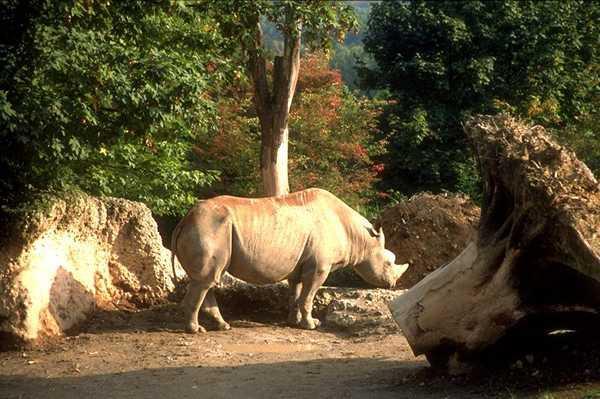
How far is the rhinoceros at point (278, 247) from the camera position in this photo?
12.2 metres

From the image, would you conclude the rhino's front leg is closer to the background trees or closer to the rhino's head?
the rhino's head

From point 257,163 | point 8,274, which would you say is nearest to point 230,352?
point 8,274

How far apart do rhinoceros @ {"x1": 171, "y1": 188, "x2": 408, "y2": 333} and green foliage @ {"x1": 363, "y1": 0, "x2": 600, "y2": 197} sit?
27.0 feet

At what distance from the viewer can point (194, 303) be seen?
39.9 ft

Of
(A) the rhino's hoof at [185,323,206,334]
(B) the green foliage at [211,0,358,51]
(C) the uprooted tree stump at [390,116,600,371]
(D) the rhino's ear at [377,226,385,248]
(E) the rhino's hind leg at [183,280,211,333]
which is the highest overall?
(B) the green foliage at [211,0,358,51]

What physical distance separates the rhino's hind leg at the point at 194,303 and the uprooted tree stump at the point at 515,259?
4.14 m

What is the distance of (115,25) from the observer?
476 inches

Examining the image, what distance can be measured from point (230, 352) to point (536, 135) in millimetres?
4721

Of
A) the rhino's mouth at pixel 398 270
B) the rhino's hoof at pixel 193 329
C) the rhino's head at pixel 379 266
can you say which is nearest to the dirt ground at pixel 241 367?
the rhino's hoof at pixel 193 329

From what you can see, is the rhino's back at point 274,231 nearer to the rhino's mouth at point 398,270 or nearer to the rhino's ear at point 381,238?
the rhino's ear at point 381,238

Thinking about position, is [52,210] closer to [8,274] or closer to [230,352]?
[8,274]

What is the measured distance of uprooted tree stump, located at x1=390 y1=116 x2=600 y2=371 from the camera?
7305 millimetres

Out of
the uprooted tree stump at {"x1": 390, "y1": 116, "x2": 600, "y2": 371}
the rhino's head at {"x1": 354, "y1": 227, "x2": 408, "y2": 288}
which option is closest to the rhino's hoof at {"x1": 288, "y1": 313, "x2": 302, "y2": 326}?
the rhino's head at {"x1": 354, "y1": 227, "x2": 408, "y2": 288}

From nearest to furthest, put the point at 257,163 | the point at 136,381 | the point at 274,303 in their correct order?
the point at 136,381 < the point at 274,303 < the point at 257,163
